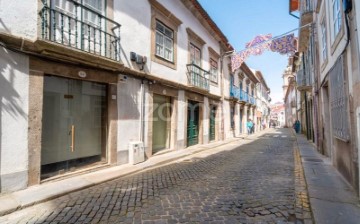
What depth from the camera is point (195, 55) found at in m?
12.8

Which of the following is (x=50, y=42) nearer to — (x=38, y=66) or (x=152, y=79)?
(x=38, y=66)

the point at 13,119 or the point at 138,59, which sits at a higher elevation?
the point at 138,59

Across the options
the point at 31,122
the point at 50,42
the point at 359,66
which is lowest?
the point at 31,122

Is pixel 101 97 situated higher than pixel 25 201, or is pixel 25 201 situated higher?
pixel 101 97

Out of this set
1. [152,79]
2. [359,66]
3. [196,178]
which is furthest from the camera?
[152,79]

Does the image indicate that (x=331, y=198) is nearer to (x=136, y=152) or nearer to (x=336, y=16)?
(x=336, y=16)

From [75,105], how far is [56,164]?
1.62 m

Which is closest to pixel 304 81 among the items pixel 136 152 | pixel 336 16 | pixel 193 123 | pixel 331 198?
pixel 193 123

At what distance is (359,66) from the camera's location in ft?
12.6

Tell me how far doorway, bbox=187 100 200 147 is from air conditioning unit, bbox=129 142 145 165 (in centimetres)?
465

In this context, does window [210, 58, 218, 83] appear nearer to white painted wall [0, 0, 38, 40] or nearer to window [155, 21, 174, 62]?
window [155, 21, 174, 62]

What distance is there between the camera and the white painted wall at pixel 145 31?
7.67 m

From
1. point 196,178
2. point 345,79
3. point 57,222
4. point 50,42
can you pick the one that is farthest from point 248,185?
point 50,42

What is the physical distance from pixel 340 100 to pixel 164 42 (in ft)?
22.7
